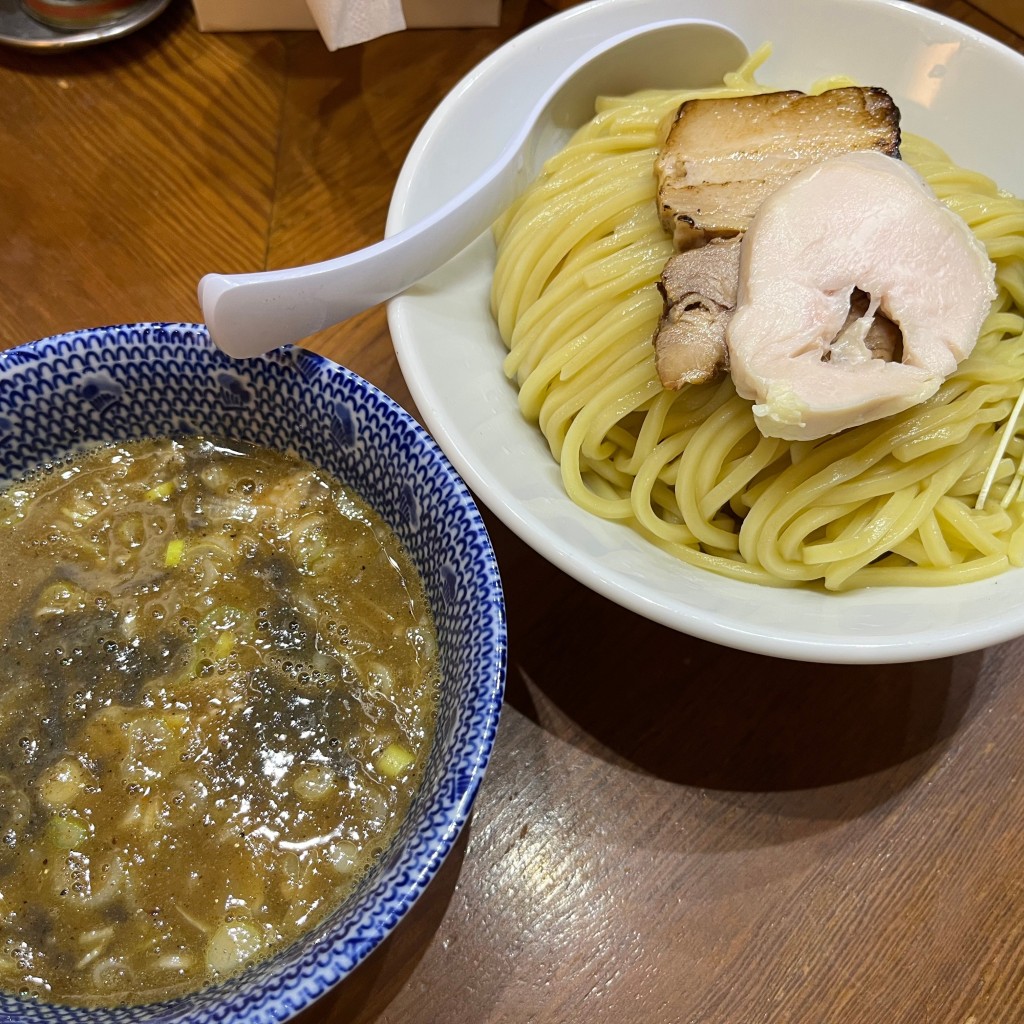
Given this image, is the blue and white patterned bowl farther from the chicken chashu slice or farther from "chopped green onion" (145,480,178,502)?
the chicken chashu slice

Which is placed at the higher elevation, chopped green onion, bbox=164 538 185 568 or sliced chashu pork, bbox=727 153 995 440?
sliced chashu pork, bbox=727 153 995 440

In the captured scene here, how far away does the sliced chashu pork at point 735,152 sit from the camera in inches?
52.9

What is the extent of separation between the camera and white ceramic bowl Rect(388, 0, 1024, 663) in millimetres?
1134

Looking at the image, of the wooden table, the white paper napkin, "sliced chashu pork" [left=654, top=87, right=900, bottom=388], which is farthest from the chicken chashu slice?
the white paper napkin

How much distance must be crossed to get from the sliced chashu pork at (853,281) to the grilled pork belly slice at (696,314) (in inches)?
1.0

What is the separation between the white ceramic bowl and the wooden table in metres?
0.18

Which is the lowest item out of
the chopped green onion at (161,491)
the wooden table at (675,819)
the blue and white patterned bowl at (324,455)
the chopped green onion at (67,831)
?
the wooden table at (675,819)

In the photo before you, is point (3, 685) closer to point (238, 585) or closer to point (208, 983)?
point (238, 585)

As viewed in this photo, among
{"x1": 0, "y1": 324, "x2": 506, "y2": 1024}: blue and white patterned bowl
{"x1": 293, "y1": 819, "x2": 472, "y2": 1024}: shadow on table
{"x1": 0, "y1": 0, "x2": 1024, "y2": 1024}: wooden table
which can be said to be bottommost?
{"x1": 293, "y1": 819, "x2": 472, "y2": 1024}: shadow on table

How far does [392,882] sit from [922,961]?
77 cm

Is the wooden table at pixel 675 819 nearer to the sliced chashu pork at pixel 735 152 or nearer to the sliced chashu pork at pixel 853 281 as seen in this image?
the sliced chashu pork at pixel 853 281

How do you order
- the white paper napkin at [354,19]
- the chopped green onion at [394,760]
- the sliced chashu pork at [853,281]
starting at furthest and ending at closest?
the white paper napkin at [354,19]
the sliced chashu pork at [853,281]
the chopped green onion at [394,760]

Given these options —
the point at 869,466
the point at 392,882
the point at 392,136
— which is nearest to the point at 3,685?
the point at 392,882

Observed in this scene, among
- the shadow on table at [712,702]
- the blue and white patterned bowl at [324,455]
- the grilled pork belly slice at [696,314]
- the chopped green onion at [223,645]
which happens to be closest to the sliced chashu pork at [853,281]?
the grilled pork belly slice at [696,314]
